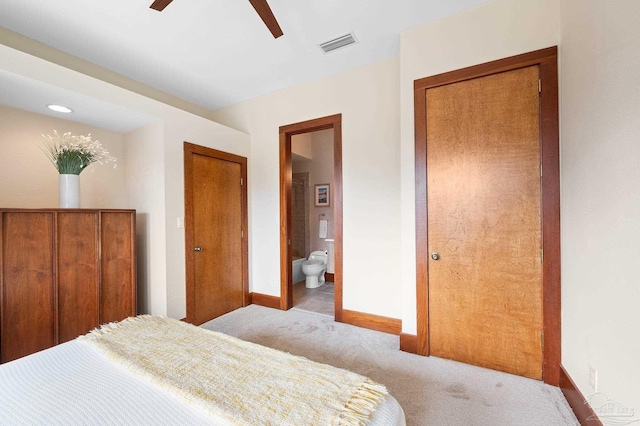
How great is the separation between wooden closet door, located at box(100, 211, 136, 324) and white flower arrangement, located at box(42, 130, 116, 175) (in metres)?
0.46

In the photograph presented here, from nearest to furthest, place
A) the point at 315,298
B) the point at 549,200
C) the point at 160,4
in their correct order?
the point at 160,4 < the point at 549,200 < the point at 315,298

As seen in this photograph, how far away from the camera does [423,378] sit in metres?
1.86

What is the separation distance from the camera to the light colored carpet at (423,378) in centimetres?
150

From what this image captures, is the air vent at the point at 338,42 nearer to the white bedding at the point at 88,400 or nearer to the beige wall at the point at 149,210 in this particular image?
the beige wall at the point at 149,210

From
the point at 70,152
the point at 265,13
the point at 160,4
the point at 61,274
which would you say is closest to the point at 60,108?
the point at 70,152

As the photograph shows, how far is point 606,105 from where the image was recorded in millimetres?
1240

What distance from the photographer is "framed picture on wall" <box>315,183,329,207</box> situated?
488 centimetres

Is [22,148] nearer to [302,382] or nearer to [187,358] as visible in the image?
[187,358]

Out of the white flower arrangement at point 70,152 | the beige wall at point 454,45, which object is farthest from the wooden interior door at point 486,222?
the white flower arrangement at point 70,152

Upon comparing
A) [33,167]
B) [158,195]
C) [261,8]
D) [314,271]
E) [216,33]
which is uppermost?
[216,33]

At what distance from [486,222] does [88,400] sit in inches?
96.4

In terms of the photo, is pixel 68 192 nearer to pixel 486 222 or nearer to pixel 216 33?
pixel 216 33

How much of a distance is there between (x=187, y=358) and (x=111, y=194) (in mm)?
2583

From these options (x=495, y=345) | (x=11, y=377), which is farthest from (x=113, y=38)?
(x=495, y=345)
